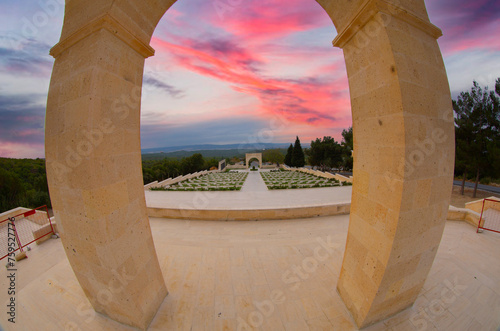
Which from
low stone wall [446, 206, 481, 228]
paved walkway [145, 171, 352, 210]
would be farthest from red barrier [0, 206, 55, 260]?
low stone wall [446, 206, 481, 228]

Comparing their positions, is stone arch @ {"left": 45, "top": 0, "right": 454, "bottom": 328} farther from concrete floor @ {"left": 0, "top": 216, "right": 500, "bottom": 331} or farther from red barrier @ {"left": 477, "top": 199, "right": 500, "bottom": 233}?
red barrier @ {"left": 477, "top": 199, "right": 500, "bottom": 233}

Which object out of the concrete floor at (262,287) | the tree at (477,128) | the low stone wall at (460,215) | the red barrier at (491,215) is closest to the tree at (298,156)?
the tree at (477,128)

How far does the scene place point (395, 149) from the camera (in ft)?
7.84

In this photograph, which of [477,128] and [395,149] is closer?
[395,149]

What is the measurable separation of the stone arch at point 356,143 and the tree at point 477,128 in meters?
22.3

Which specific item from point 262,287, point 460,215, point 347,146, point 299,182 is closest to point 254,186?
point 299,182

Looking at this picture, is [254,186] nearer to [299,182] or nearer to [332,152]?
[299,182]

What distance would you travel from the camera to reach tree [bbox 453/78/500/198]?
15.8 m

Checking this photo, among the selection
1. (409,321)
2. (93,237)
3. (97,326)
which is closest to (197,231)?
(97,326)

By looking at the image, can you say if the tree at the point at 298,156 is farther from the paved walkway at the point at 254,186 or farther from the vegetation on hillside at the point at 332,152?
the paved walkway at the point at 254,186

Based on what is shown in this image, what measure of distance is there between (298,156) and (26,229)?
4659 cm

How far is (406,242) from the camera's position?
256 centimetres

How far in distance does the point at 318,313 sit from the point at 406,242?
78.3 inches

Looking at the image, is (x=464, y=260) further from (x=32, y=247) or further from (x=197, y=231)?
(x=32, y=247)
